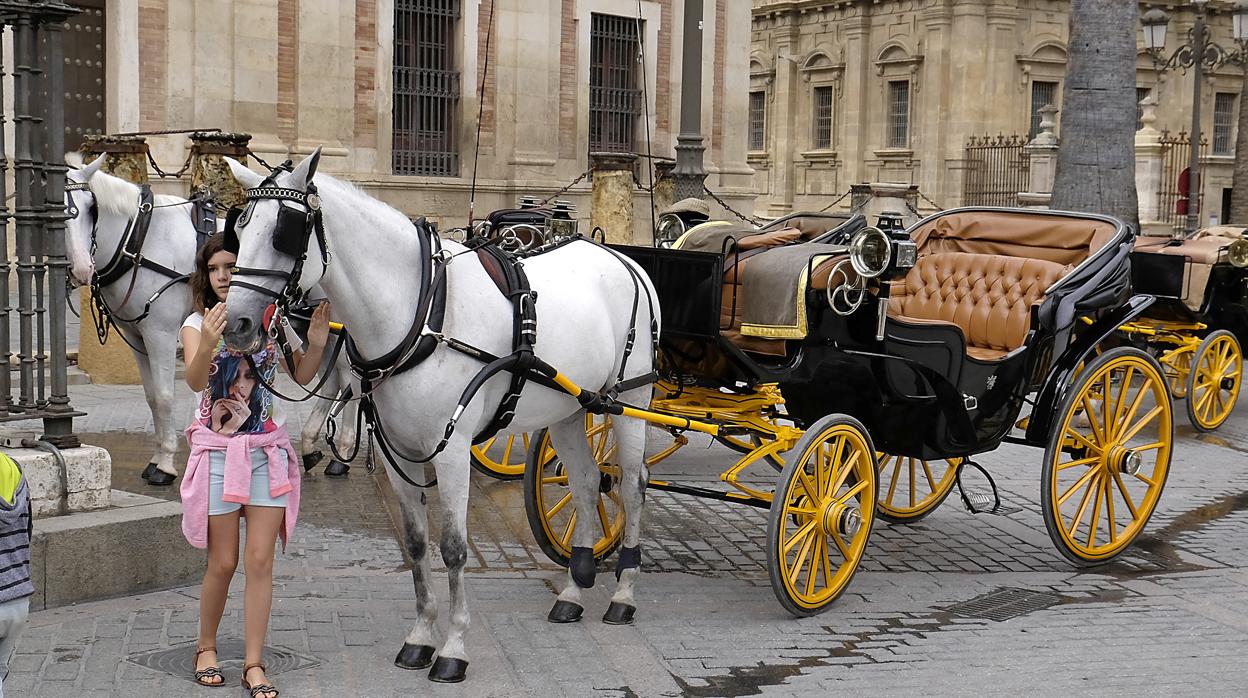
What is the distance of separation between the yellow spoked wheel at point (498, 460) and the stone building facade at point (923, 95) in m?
27.2

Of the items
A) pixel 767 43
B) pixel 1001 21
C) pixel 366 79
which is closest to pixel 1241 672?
pixel 366 79

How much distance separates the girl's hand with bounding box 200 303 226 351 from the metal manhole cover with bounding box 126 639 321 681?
4.52ft

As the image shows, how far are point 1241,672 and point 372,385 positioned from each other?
12.6 feet

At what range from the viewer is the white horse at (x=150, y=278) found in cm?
877

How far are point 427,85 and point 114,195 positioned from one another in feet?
46.5

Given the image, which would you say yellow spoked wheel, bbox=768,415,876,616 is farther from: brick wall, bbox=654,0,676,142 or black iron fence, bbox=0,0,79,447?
brick wall, bbox=654,0,676,142

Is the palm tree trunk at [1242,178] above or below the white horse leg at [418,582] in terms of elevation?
above

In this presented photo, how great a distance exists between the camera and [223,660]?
564 cm

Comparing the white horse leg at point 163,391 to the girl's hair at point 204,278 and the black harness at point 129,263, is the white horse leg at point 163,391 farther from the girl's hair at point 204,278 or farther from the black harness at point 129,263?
the girl's hair at point 204,278

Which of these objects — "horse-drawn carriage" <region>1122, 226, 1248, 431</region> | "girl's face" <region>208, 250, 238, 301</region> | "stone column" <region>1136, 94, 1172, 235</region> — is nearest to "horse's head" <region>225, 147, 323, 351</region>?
"girl's face" <region>208, 250, 238, 301</region>

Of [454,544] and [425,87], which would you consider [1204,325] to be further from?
[425,87]

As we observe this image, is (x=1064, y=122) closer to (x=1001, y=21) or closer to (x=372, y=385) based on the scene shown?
(x=372, y=385)

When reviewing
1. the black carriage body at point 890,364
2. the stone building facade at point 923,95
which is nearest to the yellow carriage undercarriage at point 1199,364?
the black carriage body at point 890,364

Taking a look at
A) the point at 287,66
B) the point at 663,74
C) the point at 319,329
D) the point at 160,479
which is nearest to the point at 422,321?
the point at 319,329
